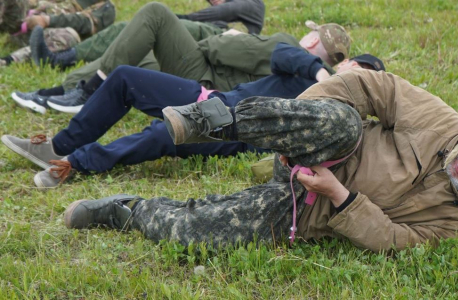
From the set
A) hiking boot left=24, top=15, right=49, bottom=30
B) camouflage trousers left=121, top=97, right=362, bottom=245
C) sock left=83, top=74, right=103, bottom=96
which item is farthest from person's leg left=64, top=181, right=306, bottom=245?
hiking boot left=24, top=15, right=49, bottom=30

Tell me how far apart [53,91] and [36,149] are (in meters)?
1.74

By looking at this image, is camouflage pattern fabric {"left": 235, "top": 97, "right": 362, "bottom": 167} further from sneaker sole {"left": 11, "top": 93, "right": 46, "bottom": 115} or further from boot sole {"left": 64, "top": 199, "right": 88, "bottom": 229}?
sneaker sole {"left": 11, "top": 93, "right": 46, "bottom": 115}

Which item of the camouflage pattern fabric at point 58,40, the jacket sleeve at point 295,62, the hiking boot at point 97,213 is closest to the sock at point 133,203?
the hiking boot at point 97,213

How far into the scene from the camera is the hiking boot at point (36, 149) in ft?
16.0

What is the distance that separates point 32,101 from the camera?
20.4ft

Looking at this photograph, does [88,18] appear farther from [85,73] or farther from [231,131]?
[231,131]

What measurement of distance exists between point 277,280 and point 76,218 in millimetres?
1358

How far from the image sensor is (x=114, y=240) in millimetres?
3760

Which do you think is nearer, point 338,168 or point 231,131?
point 231,131

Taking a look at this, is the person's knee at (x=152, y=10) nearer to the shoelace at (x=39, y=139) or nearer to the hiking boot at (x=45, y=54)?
the shoelace at (x=39, y=139)

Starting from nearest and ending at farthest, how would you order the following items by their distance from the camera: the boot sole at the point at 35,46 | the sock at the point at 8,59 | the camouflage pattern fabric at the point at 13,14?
the boot sole at the point at 35,46, the sock at the point at 8,59, the camouflage pattern fabric at the point at 13,14

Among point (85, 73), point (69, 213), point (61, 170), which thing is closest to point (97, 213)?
point (69, 213)

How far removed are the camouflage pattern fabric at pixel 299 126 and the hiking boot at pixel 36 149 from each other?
219 cm

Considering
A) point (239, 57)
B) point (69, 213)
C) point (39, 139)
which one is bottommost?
point (39, 139)
